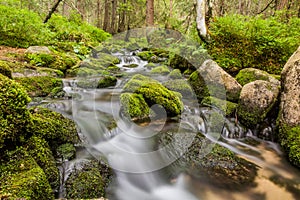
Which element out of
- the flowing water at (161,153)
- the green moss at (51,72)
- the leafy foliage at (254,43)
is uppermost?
the leafy foliage at (254,43)

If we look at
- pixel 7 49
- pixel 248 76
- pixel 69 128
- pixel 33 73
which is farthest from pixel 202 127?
pixel 7 49

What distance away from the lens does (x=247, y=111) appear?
5305 mm

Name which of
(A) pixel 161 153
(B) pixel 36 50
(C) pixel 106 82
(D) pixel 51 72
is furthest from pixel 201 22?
(B) pixel 36 50

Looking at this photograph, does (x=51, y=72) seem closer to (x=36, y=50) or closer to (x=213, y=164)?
(x=36, y=50)

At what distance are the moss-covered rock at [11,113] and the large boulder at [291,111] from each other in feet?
14.9

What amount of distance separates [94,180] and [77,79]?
4916mm

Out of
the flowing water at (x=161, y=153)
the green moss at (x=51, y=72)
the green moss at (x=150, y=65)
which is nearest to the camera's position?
the flowing water at (x=161, y=153)

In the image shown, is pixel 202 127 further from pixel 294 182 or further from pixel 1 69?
pixel 1 69

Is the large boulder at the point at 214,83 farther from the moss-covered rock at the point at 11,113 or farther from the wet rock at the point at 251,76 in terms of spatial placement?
the moss-covered rock at the point at 11,113

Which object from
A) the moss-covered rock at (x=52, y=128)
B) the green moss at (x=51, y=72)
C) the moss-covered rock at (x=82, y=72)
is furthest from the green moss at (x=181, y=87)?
the moss-covered rock at (x=52, y=128)

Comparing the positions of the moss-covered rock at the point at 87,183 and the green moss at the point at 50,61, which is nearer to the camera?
the moss-covered rock at the point at 87,183

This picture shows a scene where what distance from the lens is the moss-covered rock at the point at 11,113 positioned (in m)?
2.48

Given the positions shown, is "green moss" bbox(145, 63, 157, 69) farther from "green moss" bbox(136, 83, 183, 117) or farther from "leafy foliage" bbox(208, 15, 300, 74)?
"green moss" bbox(136, 83, 183, 117)

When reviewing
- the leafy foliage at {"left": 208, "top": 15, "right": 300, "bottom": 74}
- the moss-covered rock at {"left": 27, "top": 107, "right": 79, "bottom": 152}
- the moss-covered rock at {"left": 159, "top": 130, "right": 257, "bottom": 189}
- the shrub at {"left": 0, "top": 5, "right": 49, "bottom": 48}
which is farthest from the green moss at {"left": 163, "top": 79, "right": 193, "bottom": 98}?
the shrub at {"left": 0, "top": 5, "right": 49, "bottom": 48}
